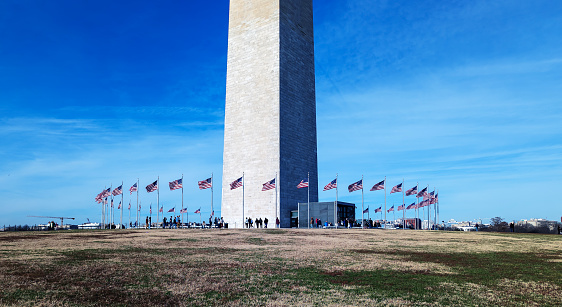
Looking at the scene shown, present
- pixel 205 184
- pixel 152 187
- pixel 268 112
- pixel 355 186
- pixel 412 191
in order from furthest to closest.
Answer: pixel 268 112 < pixel 412 191 < pixel 152 187 < pixel 355 186 < pixel 205 184

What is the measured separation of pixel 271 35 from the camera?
65.9 metres

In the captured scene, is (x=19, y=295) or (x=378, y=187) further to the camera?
(x=378, y=187)

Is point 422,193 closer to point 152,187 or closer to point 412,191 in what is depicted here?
point 412,191

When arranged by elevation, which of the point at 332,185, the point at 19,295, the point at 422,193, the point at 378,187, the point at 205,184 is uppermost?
the point at 205,184

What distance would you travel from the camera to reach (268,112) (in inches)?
2527

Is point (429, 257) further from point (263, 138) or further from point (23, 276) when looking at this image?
point (263, 138)

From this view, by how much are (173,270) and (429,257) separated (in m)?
11.5

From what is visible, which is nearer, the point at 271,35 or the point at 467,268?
the point at 467,268

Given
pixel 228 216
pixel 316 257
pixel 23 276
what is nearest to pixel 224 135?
pixel 228 216

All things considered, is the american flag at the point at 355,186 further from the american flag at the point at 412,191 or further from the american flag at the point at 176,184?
the american flag at the point at 176,184

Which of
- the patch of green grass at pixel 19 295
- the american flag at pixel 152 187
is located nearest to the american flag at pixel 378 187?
the american flag at pixel 152 187

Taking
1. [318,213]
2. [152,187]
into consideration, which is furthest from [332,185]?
[152,187]

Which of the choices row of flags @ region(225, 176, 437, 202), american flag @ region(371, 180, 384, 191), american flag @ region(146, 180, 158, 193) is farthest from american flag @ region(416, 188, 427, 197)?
american flag @ region(146, 180, 158, 193)

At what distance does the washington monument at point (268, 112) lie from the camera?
63.3 meters
